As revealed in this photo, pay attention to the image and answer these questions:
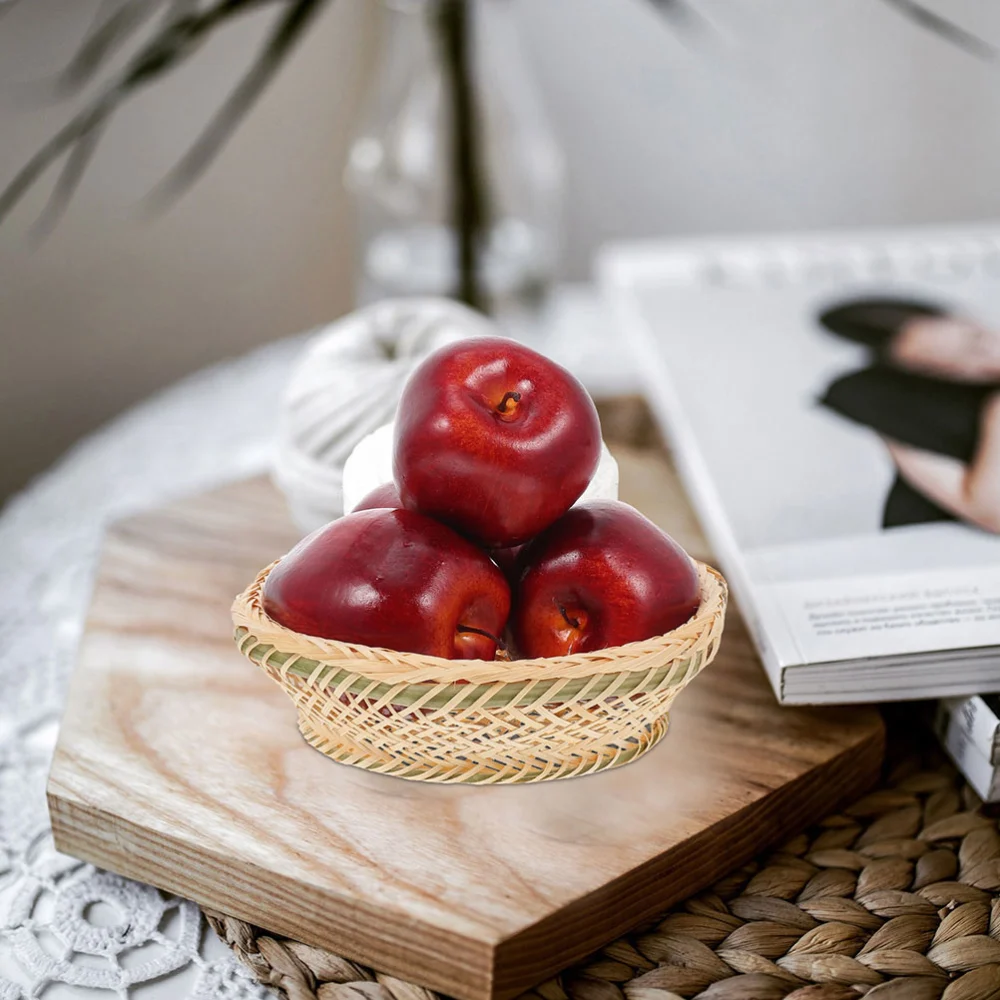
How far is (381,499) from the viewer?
351 mm

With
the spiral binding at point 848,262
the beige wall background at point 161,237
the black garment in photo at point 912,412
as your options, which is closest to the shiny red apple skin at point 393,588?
the black garment in photo at point 912,412

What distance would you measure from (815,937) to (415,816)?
0.40 feet

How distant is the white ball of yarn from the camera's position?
0.45 m

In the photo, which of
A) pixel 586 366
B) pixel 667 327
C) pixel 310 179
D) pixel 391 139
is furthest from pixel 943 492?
pixel 310 179

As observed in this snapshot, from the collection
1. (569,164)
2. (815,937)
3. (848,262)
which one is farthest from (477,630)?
(569,164)

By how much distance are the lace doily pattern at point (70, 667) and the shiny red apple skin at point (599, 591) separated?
0.13 metres

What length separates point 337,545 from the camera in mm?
320

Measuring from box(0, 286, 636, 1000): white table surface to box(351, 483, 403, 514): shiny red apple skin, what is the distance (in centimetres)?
13

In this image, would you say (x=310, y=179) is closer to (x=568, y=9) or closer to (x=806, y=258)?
(x=568, y=9)

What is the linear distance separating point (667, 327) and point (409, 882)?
0.40m

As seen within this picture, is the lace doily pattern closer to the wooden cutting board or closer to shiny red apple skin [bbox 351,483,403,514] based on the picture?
the wooden cutting board

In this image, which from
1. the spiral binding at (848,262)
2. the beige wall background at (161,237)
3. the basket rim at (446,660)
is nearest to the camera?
the basket rim at (446,660)

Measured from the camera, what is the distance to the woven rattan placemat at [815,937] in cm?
32

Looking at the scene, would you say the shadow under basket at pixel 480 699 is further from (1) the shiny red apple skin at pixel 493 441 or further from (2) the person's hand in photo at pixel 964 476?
(2) the person's hand in photo at pixel 964 476
